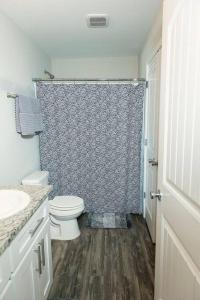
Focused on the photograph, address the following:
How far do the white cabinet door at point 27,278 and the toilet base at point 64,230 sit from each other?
1066mm

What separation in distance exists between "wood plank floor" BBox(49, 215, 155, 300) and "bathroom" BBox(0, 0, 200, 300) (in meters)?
0.01

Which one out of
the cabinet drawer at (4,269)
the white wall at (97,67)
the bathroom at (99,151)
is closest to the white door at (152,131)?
the bathroom at (99,151)

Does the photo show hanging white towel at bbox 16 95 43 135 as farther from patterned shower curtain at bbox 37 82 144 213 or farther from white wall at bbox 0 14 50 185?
patterned shower curtain at bbox 37 82 144 213

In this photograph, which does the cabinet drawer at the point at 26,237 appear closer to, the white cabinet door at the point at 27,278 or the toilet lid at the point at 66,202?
the white cabinet door at the point at 27,278

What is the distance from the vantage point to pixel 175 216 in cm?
103

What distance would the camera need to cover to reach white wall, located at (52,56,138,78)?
3449 millimetres

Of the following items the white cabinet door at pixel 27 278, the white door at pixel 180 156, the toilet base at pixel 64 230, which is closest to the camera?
the white door at pixel 180 156

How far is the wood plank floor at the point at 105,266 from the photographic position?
66.7 inches

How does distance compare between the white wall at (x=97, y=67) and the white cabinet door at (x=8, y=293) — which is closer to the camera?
the white cabinet door at (x=8, y=293)

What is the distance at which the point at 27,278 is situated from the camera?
1187 mm

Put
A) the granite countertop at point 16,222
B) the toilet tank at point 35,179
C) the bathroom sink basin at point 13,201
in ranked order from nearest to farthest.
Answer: the granite countertop at point 16,222 → the bathroom sink basin at point 13,201 → the toilet tank at point 35,179

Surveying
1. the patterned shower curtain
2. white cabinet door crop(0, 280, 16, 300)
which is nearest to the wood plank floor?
the patterned shower curtain

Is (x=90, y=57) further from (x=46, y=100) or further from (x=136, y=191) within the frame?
(x=136, y=191)

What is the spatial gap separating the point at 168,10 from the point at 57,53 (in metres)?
2.41
